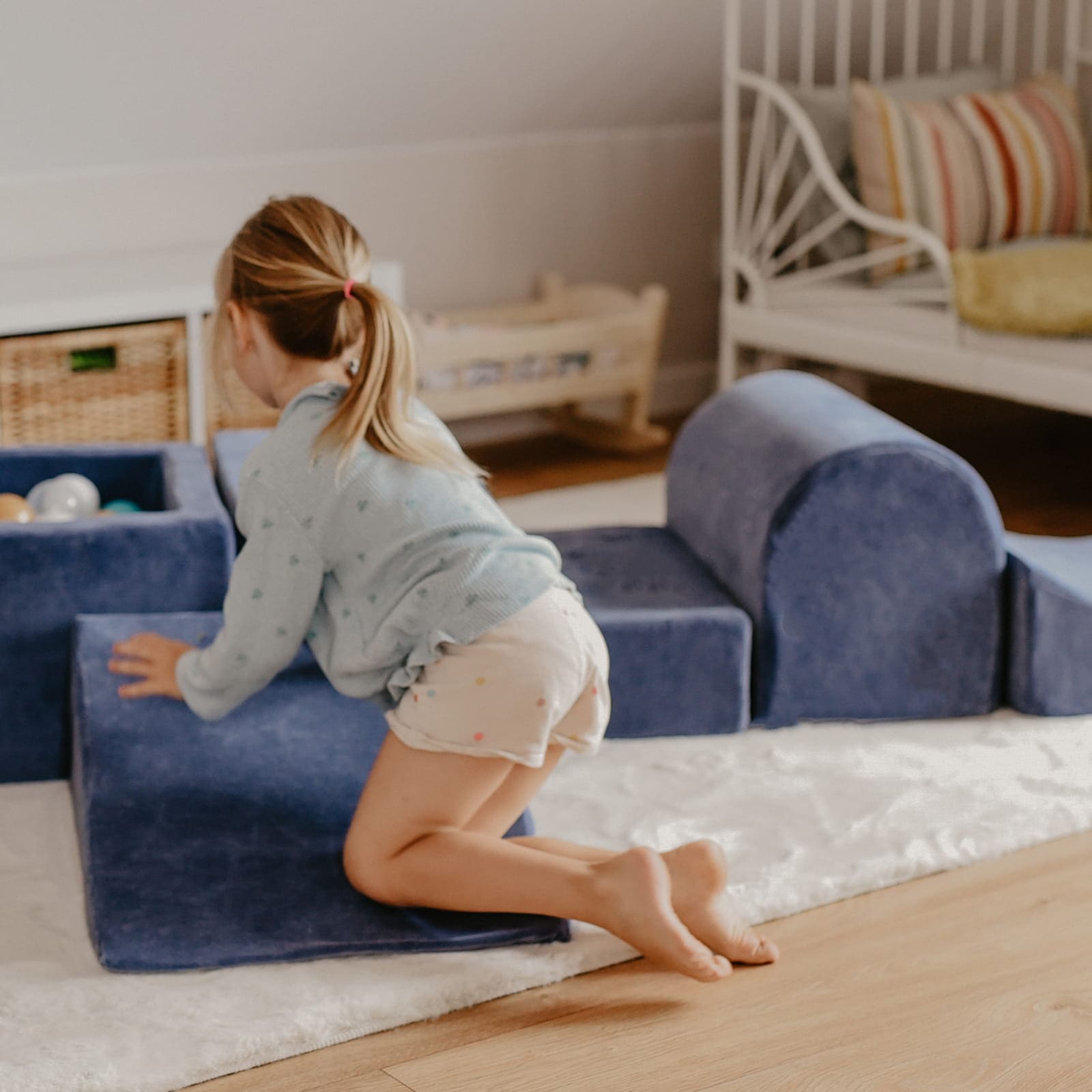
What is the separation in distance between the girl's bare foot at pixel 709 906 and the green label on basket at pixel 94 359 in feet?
6.00

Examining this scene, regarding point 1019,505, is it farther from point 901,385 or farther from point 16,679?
point 16,679

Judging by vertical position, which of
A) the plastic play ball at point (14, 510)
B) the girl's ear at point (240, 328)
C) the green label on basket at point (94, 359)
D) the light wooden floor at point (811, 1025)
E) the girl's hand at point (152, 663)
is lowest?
the light wooden floor at point (811, 1025)

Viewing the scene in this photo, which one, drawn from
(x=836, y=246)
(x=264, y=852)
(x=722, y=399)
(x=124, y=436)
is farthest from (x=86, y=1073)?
(x=836, y=246)

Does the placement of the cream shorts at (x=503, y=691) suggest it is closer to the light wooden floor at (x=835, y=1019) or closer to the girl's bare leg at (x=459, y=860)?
the girl's bare leg at (x=459, y=860)

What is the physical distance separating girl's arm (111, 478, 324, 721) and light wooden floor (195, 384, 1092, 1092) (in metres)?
0.37

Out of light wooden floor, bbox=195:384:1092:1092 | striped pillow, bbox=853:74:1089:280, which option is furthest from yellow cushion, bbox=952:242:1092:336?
light wooden floor, bbox=195:384:1092:1092

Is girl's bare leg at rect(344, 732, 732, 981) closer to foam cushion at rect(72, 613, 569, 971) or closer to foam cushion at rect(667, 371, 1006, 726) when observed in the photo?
foam cushion at rect(72, 613, 569, 971)

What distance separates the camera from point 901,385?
413 cm

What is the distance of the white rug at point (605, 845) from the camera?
4.28 feet

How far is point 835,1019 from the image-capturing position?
4.43 ft

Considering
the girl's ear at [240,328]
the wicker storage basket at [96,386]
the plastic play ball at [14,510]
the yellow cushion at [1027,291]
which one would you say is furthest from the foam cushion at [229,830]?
the yellow cushion at [1027,291]

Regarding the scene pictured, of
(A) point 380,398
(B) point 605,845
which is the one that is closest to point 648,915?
(B) point 605,845

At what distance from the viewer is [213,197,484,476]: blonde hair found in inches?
56.3

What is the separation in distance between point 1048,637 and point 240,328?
1154mm
